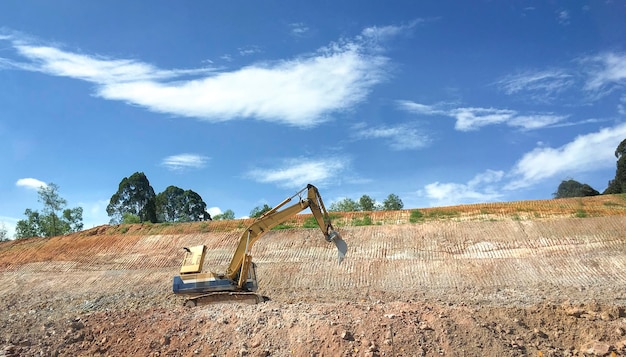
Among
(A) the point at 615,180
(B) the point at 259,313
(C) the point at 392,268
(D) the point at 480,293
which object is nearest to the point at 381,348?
(B) the point at 259,313

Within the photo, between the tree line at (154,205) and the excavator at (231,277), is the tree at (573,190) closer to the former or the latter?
the tree line at (154,205)

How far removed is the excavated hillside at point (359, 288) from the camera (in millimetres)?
11000

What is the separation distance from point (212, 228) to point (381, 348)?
25.1 metres

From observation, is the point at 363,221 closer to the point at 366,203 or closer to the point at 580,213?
the point at 580,213

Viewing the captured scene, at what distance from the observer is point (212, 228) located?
34.1m

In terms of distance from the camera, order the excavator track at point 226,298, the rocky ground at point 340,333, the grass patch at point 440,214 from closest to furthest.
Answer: the rocky ground at point 340,333 → the excavator track at point 226,298 → the grass patch at point 440,214

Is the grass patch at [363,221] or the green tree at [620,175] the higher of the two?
the green tree at [620,175]

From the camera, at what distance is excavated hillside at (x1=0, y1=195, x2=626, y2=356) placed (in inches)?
433

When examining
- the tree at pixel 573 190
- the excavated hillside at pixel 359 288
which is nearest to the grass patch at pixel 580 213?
the excavated hillside at pixel 359 288

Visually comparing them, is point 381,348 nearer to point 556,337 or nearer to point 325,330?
point 325,330

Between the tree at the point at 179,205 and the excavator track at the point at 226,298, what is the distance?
46670 mm

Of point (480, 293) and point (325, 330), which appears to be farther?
point (480, 293)

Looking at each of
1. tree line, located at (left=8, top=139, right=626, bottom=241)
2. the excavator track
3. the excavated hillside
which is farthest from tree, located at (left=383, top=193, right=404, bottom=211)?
the excavator track

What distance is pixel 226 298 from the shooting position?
1705cm
